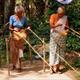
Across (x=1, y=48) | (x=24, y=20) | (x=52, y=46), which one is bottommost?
(x=1, y=48)

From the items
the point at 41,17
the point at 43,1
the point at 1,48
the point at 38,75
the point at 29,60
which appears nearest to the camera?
the point at 38,75

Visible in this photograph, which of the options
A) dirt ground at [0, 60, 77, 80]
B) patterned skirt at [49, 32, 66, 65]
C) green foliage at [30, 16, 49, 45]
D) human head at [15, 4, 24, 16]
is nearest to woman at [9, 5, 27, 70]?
human head at [15, 4, 24, 16]

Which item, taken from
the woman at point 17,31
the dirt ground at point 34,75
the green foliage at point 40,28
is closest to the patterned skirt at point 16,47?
the woman at point 17,31

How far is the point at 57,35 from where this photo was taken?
9930mm

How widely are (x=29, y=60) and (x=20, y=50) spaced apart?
1696 mm

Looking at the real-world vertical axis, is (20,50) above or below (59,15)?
below

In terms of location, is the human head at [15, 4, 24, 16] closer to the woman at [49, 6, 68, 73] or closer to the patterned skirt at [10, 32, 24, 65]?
the patterned skirt at [10, 32, 24, 65]

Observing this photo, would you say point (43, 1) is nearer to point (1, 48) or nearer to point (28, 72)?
point (1, 48)

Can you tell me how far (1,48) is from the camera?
13.7 metres

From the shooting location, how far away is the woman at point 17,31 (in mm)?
9950

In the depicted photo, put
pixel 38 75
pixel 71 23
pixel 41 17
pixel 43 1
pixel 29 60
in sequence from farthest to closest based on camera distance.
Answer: pixel 43 1 < pixel 41 17 < pixel 71 23 < pixel 29 60 < pixel 38 75

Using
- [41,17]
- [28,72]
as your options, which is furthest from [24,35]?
Answer: [41,17]

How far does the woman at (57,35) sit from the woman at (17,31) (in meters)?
0.75

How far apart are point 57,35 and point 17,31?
1.03m
